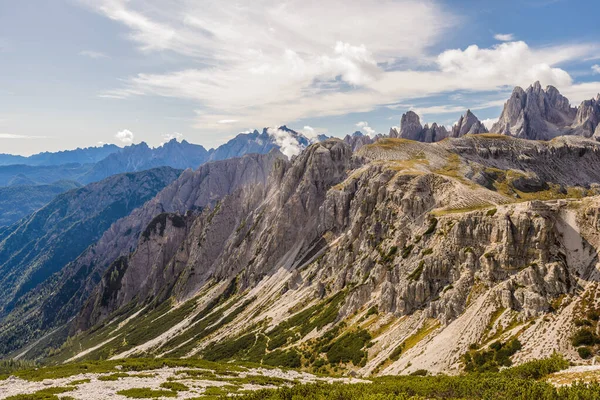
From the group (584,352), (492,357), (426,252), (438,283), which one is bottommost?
(492,357)

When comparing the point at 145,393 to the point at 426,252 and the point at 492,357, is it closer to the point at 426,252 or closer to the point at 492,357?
the point at 492,357

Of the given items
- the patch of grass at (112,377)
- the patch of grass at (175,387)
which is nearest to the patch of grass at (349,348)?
the patch of grass at (175,387)

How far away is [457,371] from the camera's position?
69375 mm

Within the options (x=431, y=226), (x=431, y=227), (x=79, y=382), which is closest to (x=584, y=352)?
(x=431, y=227)

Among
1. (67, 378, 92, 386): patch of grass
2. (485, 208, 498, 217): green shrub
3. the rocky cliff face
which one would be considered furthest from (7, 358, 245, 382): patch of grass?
(485, 208, 498, 217): green shrub

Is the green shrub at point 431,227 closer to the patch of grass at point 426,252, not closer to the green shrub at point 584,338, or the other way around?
the patch of grass at point 426,252

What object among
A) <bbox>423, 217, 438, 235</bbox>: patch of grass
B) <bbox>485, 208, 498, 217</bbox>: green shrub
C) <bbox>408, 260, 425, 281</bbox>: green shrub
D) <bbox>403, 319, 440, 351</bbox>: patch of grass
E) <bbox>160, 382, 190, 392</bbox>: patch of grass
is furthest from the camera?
<bbox>423, 217, 438, 235</bbox>: patch of grass

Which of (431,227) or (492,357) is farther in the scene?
(431,227)

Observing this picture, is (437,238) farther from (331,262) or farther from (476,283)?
(331,262)

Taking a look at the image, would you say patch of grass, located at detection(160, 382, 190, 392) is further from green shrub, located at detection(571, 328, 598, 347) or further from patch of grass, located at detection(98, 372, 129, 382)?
green shrub, located at detection(571, 328, 598, 347)

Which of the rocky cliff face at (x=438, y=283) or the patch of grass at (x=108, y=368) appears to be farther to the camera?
Answer: the rocky cliff face at (x=438, y=283)

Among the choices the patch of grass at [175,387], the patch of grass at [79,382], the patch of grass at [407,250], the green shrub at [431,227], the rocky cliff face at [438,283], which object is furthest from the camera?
the patch of grass at [407,250]

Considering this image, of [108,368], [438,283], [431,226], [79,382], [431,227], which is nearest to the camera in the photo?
[79,382]

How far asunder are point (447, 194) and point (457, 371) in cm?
7704
